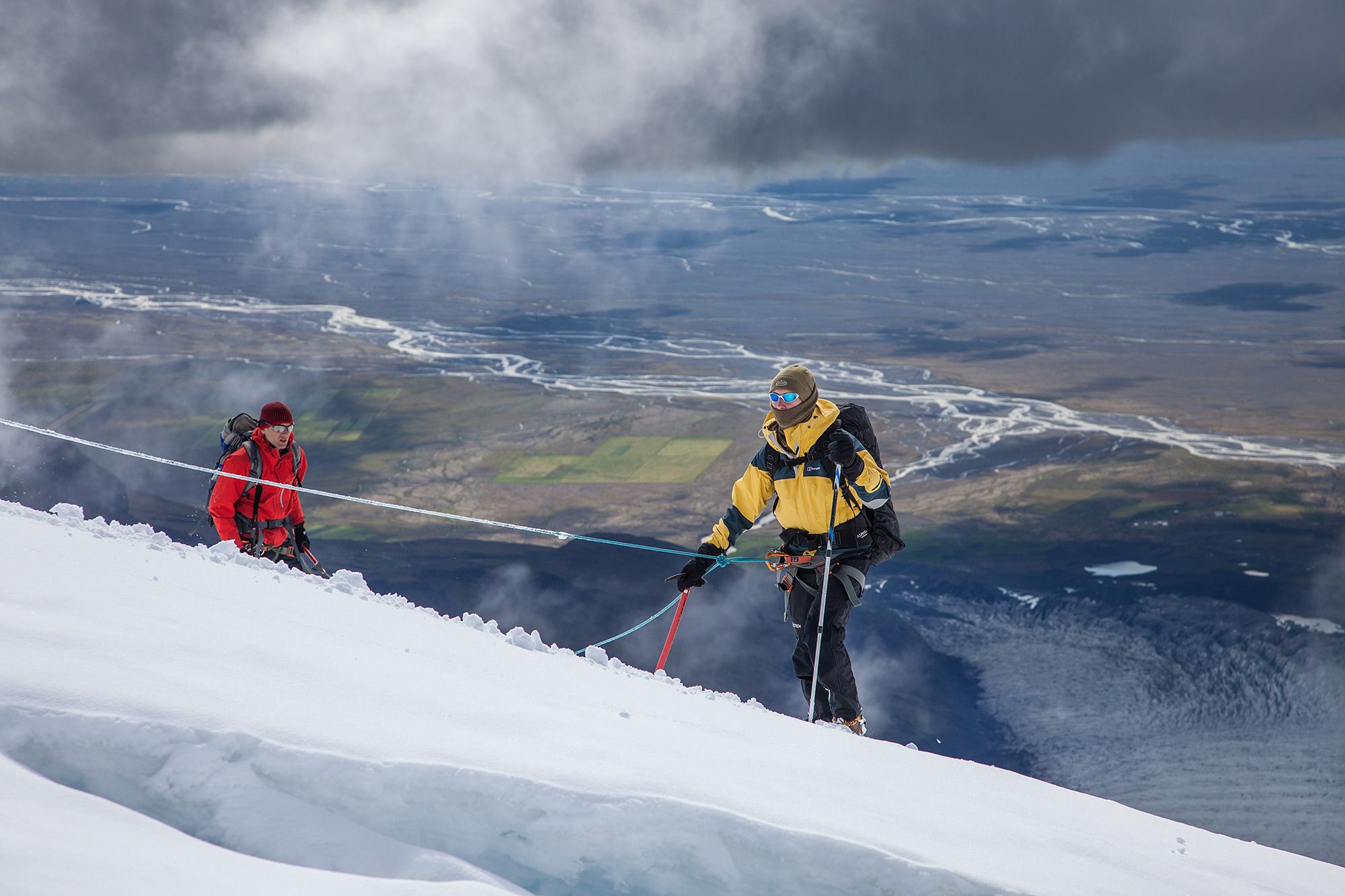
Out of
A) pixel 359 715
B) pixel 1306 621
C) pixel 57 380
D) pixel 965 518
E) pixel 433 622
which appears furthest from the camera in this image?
pixel 57 380

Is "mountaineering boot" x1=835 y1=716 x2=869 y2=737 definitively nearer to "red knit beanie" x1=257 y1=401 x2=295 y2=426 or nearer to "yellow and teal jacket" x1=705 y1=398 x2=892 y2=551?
"yellow and teal jacket" x1=705 y1=398 x2=892 y2=551

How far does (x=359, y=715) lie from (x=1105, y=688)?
8057cm

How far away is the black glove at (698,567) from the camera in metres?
8.34

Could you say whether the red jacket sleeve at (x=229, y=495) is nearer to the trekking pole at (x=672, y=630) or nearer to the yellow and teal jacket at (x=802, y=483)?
the trekking pole at (x=672, y=630)

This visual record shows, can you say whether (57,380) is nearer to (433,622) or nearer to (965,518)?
(965,518)

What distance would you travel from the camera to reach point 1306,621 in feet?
295

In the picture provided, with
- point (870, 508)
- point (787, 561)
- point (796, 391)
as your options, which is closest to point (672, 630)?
point (787, 561)

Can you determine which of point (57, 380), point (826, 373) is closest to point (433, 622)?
A: point (826, 373)

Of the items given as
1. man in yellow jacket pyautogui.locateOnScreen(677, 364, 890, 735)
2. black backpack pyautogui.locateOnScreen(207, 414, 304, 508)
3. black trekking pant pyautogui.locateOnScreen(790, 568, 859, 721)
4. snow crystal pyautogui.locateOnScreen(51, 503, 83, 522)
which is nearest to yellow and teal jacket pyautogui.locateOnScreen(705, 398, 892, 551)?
man in yellow jacket pyautogui.locateOnScreen(677, 364, 890, 735)

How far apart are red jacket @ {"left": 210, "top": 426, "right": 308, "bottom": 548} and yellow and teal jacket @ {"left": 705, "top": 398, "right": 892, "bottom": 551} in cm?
384

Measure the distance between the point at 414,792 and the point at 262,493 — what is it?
6533mm

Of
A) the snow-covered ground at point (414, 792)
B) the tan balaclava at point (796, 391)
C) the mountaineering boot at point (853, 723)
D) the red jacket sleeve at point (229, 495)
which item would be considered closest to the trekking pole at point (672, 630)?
the mountaineering boot at point (853, 723)

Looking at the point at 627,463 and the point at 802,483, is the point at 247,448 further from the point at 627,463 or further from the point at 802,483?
the point at 627,463

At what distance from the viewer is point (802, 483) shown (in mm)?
7883
